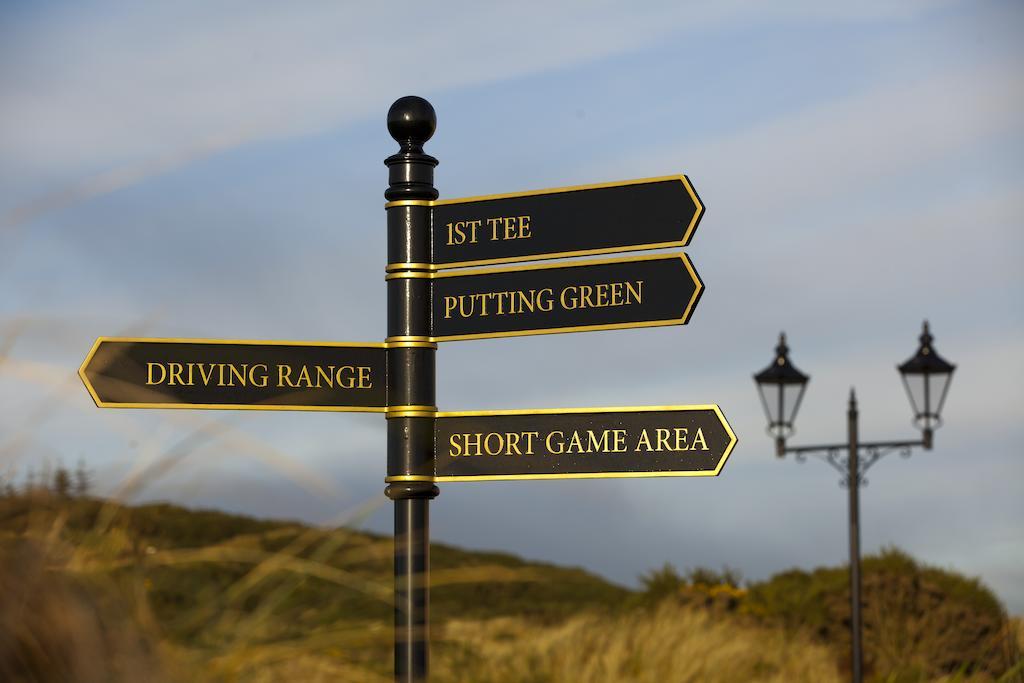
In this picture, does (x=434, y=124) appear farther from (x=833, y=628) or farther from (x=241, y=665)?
(x=833, y=628)

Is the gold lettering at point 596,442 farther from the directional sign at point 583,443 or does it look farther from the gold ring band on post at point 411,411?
the gold ring band on post at point 411,411

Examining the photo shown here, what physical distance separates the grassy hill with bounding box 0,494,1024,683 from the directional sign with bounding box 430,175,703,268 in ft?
5.00

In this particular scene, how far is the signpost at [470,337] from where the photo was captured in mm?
5738

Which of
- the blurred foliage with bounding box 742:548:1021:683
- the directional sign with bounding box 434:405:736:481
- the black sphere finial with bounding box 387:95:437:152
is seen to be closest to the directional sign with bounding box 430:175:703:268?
the black sphere finial with bounding box 387:95:437:152

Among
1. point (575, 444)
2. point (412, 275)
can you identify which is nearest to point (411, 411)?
point (412, 275)

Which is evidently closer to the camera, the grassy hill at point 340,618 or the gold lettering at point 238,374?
the grassy hill at point 340,618

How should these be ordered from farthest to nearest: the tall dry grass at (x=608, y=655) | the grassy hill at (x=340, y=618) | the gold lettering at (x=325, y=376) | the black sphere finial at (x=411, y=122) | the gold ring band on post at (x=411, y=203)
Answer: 1. the tall dry grass at (x=608, y=655)
2. the black sphere finial at (x=411, y=122)
3. the gold ring band on post at (x=411, y=203)
4. the gold lettering at (x=325, y=376)
5. the grassy hill at (x=340, y=618)

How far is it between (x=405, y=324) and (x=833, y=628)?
1186cm

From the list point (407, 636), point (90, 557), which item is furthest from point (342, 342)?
point (90, 557)

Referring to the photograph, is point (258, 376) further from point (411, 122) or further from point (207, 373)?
point (411, 122)

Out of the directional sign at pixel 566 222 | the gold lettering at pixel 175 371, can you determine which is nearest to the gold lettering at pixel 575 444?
the directional sign at pixel 566 222

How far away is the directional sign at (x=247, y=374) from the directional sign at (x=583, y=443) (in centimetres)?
42

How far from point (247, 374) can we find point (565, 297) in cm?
153

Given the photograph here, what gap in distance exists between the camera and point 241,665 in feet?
13.0
